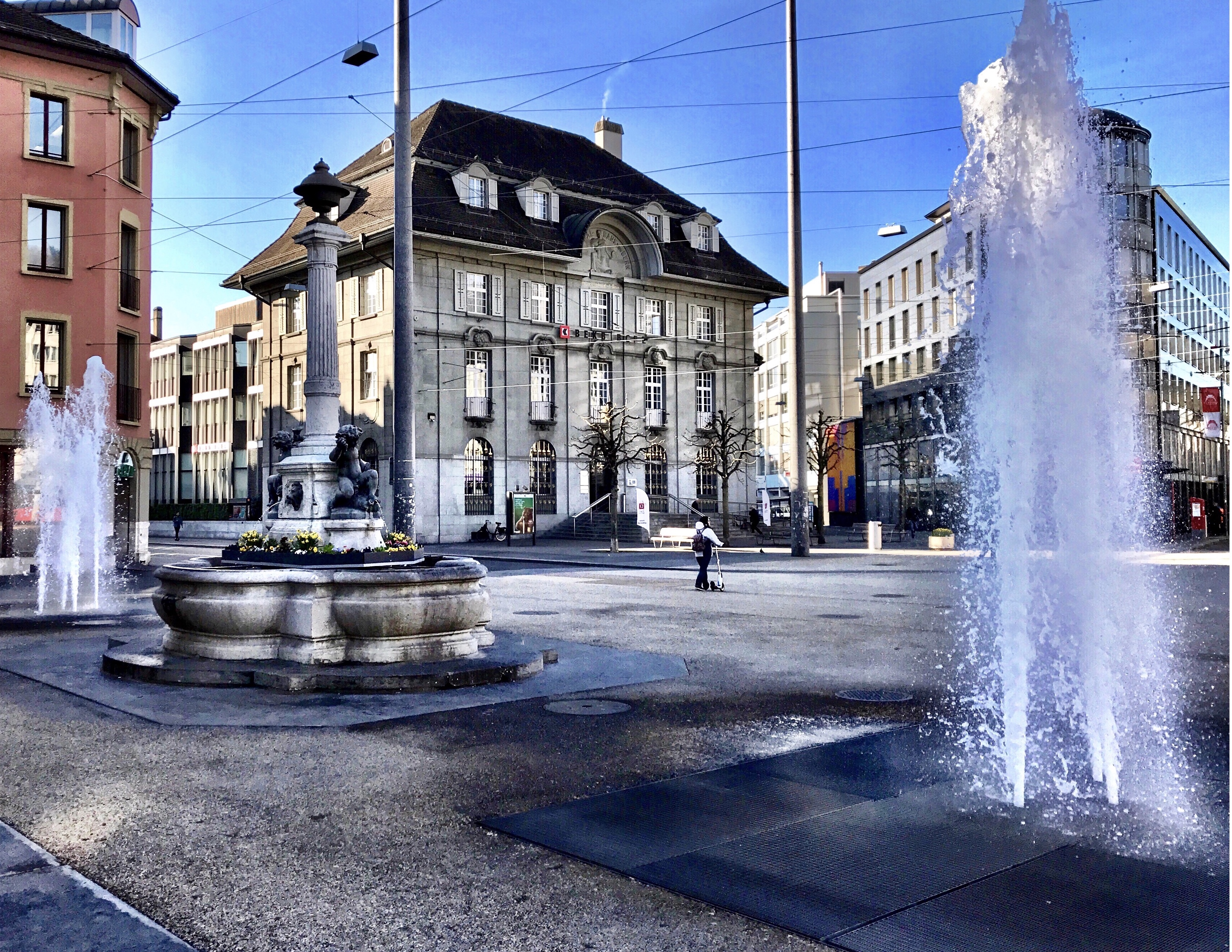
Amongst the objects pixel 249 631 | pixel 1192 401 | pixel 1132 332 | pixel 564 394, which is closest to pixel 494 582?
pixel 249 631

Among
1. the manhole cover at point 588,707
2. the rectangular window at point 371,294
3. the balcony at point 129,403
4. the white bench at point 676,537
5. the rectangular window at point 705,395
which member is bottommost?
the manhole cover at point 588,707

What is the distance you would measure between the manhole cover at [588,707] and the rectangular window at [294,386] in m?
44.6

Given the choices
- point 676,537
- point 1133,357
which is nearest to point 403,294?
point 676,537

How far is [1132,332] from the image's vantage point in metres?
44.0

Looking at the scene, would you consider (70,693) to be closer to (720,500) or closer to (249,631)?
(249,631)

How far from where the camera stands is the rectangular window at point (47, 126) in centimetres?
2998

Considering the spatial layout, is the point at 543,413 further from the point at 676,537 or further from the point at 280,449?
the point at 280,449

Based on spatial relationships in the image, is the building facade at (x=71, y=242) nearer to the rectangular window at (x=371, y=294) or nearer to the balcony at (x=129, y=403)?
the balcony at (x=129, y=403)

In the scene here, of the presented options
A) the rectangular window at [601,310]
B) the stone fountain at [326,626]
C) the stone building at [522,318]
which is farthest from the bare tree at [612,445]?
the stone fountain at [326,626]

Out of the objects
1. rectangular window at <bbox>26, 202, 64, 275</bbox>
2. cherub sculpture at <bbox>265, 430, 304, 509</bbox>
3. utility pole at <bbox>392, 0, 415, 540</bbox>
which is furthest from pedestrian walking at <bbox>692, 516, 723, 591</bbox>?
rectangular window at <bbox>26, 202, 64, 275</bbox>

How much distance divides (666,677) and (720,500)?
4457 centimetres

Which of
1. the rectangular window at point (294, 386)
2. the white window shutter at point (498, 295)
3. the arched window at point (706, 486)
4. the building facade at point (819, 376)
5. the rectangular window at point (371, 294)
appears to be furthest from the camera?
the building facade at point (819, 376)

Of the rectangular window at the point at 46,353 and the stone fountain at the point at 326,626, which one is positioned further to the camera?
the rectangular window at the point at 46,353

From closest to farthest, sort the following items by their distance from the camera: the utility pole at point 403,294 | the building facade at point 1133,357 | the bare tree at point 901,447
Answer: the utility pole at point 403,294 → the bare tree at point 901,447 → the building facade at point 1133,357
